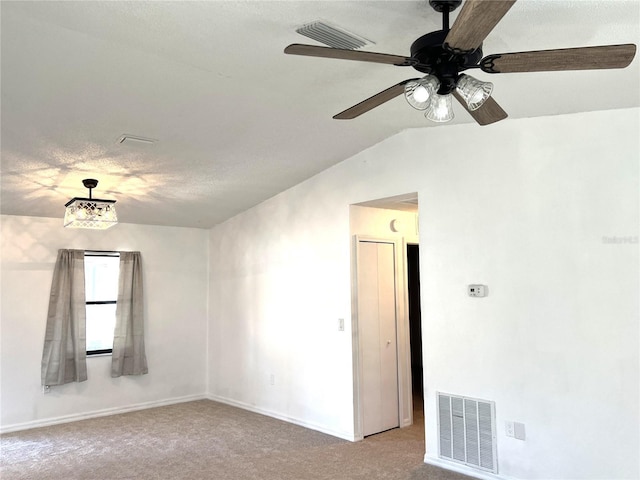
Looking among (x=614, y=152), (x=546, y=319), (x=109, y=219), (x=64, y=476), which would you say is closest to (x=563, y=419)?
(x=546, y=319)

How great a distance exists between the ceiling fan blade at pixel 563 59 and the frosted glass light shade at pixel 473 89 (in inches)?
2.7

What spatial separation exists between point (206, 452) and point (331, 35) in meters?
3.76

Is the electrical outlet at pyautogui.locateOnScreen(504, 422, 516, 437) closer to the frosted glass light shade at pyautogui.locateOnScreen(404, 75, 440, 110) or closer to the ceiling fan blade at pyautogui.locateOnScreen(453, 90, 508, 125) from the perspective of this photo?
the ceiling fan blade at pyautogui.locateOnScreen(453, 90, 508, 125)

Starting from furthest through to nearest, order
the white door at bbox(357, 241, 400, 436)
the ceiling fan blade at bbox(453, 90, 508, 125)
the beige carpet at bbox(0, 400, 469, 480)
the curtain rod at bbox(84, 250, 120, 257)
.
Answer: the curtain rod at bbox(84, 250, 120, 257) → the white door at bbox(357, 241, 400, 436) → the beige carpet at bbox(0, 400, 469, 480) → the ceiling fan blade at bbox(453, 90, 508, 125)

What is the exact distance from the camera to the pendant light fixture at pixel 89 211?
450cm

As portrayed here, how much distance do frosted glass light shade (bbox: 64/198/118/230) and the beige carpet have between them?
2.13 m

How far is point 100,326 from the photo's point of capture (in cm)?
614

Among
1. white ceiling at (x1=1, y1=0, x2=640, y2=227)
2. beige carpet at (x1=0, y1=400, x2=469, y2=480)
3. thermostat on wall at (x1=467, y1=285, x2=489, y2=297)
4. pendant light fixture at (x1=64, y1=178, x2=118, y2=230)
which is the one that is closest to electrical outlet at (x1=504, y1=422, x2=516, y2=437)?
beige carpet at (x1=0, y1=400, x2=469, y2=480)

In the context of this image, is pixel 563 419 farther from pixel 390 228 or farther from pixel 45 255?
pixel 45 255

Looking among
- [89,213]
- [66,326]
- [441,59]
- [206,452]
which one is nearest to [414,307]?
[206,452]

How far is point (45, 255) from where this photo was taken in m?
5.70

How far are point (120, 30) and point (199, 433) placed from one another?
4049mm

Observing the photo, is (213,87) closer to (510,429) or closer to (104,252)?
(510,429)

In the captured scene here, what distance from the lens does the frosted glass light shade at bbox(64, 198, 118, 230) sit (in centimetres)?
450
